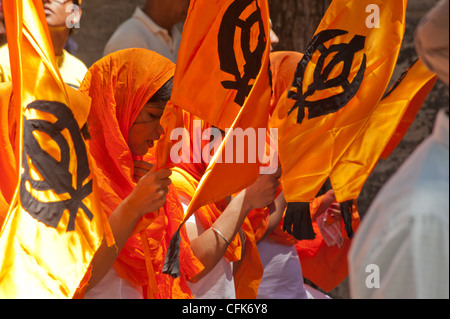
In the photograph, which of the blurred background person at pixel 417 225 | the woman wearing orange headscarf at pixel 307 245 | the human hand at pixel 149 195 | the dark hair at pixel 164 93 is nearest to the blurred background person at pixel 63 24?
the woman wearing orange headscarf at pixel 307 245

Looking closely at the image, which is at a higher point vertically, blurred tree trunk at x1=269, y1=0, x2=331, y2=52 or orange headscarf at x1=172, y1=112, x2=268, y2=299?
blurred tree trunk at x1=269, y1=0, x2=331, y2=52

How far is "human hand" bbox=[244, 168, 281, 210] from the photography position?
313 cm

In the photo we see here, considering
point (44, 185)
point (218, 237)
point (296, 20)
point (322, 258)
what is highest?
point (296, 20)

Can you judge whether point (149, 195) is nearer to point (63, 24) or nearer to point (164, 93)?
point (164, 93)

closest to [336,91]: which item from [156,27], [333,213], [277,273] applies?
[333,213]

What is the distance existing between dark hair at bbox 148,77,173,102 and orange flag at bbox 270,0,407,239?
1.67 ft

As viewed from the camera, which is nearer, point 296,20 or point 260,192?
point 260,192

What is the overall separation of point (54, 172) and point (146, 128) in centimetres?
54

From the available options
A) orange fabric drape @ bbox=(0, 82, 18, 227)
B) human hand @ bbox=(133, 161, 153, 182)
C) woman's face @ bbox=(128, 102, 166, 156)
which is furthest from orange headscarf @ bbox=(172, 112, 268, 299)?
orange fabric drape @ bbox=(0, 82, 18, 227)

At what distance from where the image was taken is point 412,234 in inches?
51.2

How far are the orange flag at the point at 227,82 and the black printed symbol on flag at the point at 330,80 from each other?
28cm

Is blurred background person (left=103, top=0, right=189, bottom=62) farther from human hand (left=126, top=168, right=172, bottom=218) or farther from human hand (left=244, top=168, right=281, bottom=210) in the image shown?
human hand (left=126, top=168, right=172, bottom=218)

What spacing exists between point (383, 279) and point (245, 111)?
1.52 m
